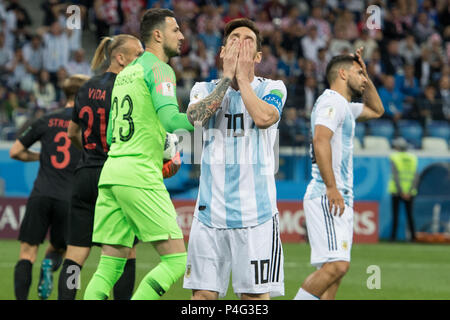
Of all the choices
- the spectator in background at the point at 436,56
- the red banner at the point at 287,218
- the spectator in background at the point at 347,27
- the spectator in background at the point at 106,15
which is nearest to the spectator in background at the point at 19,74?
the spectator in background at the point at 106,15

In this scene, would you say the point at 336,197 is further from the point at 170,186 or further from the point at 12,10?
the point at 12,10

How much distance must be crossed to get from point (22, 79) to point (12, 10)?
226cm

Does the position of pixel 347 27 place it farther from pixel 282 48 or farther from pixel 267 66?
pixel 267 66

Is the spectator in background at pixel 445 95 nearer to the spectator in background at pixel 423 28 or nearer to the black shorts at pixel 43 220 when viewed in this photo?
the spectator in background at pixel 423 28

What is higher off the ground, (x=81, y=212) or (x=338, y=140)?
(x=338, y=140)

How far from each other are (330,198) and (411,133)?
11.8m

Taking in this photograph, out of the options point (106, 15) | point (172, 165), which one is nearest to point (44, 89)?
point (106, 15)

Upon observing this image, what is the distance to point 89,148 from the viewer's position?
6.21 meters

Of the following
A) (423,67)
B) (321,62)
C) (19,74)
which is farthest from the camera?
(423,67)

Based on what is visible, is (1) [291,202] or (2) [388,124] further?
(2) [388,124]

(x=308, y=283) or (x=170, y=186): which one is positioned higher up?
(x=170, y=186)

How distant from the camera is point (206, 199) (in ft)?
15.3

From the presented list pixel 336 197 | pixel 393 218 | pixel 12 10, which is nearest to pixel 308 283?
pixel 336 197
